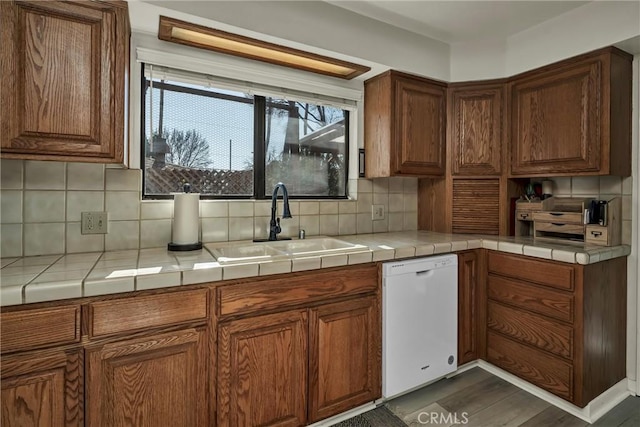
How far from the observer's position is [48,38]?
1.25 metres

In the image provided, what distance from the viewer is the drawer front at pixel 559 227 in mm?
1964

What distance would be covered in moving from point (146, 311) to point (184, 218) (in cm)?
60

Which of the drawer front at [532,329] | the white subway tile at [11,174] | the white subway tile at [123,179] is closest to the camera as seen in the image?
the white subway tile at [11,174]

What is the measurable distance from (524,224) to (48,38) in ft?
9.56

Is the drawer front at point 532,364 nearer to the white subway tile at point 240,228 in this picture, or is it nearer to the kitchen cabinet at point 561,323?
the kitchen cabinet at point 561,323

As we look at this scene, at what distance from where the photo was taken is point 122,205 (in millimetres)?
1686

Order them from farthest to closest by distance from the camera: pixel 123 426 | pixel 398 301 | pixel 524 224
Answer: pixel 524 224, pixel 398 301, pixel 123 426

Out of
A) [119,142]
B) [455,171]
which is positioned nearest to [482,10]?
[455,171]

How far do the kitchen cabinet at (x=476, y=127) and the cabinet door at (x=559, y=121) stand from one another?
0.35 feet

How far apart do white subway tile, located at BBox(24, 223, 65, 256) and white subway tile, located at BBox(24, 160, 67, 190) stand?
18 centimetres

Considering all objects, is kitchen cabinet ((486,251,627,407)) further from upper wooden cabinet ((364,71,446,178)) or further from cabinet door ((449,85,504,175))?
upper wooden cabinet ((364,71,446,178))

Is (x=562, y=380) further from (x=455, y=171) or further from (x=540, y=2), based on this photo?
(x=540, y=2)

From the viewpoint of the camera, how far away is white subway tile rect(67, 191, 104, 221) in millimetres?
1575

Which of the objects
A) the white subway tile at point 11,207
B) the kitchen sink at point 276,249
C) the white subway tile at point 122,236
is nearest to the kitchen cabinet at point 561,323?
the kitchen sink at point 276,249
